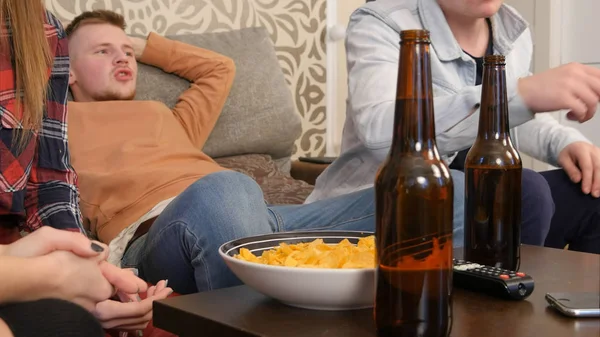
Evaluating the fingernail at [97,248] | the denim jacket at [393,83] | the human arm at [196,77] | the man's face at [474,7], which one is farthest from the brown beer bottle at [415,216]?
the human arm at [196,77]

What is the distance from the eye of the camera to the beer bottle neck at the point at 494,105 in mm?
899

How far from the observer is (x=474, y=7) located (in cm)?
152

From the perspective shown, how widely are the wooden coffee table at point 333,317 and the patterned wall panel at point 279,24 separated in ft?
5.69

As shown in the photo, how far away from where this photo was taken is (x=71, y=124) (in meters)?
1.78

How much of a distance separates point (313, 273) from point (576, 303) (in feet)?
0.89

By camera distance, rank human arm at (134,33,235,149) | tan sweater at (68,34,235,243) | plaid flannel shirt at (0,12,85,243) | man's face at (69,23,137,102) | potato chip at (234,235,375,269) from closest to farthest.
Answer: potato chip at (234,235,375,269) → plaid flannel shirt at (0,12,85,243) → tan sweater at (68,34,235,243) → man's face at (69,23,137,102) → human arm at (134,33,235,149)

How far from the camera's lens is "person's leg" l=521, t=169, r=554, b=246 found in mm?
1407

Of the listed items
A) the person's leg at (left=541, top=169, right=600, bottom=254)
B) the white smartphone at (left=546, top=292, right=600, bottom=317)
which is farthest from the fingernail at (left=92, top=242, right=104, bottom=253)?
the person's leg at (left=541, top=169, right=600, bottom=254)

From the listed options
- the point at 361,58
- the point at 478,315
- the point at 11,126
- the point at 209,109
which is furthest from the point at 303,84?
the point at 478,315

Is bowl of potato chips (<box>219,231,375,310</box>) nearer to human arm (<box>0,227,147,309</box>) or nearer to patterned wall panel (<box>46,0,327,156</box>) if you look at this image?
human arm (<box>0,227,147,309</box>)

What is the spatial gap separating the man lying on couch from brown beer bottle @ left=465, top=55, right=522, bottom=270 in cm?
38

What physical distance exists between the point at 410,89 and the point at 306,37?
2.28m

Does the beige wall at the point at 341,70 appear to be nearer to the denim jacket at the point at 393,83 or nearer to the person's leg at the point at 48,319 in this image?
the denim jacket at the point at 393,83

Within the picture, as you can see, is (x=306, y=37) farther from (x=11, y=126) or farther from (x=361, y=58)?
(x=11, y=126)
